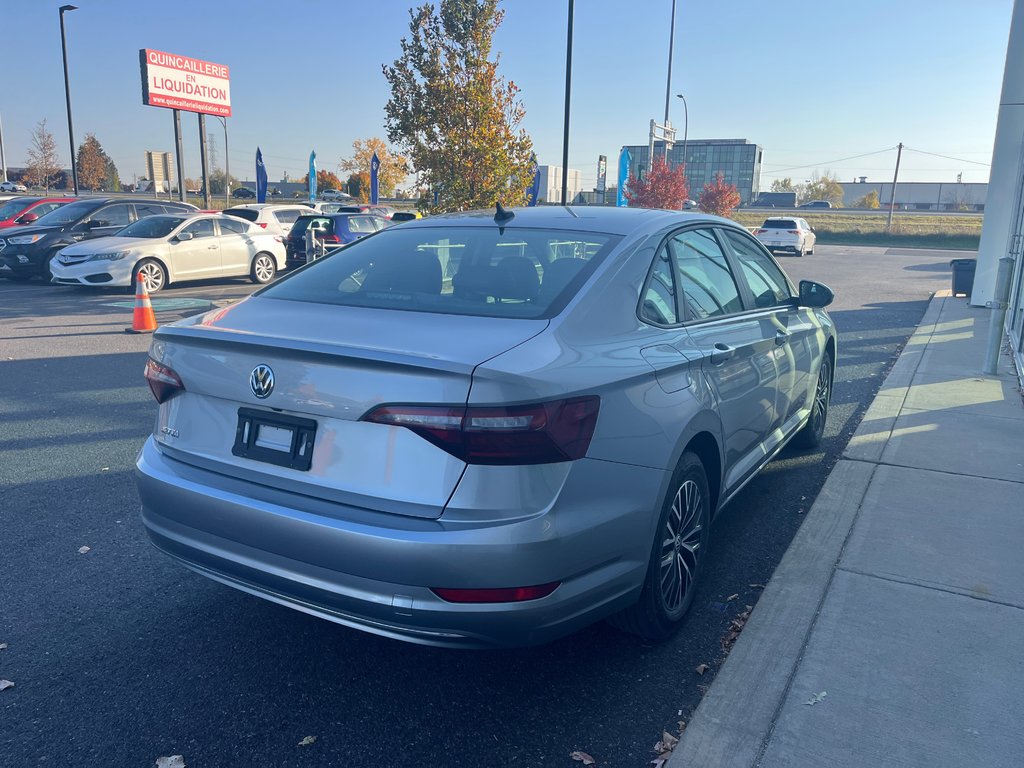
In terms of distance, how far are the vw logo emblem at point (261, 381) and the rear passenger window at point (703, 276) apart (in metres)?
1.84

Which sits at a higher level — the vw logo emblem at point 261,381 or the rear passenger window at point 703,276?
the rear passenger window at point 703,276

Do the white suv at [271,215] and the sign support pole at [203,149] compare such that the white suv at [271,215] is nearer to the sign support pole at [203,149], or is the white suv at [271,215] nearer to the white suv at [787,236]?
the sign support pole at [203,149]

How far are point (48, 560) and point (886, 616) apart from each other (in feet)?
13.0

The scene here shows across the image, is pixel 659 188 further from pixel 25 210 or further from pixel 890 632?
pixel 890 632

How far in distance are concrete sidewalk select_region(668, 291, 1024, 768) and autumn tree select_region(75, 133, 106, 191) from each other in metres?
86.2

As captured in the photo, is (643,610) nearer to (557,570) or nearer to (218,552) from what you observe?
(557,570)

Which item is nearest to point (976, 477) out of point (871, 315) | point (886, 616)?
point (886, 616)

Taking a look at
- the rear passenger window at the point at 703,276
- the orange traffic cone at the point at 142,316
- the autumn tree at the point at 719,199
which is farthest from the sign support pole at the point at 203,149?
the rear passenger window at the point at 703,276

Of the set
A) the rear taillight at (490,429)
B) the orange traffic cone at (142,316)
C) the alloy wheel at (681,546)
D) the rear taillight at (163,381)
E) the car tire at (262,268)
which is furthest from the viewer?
the car tire at (262,268)

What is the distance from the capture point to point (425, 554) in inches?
93.4

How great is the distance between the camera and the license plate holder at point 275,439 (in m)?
2.60

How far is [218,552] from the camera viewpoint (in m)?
2.80

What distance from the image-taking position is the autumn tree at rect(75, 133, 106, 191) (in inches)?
3036

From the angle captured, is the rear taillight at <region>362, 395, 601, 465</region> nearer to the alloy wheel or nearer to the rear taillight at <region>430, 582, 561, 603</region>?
the rear taillight at <region>430, 582, 561, 603</region>
